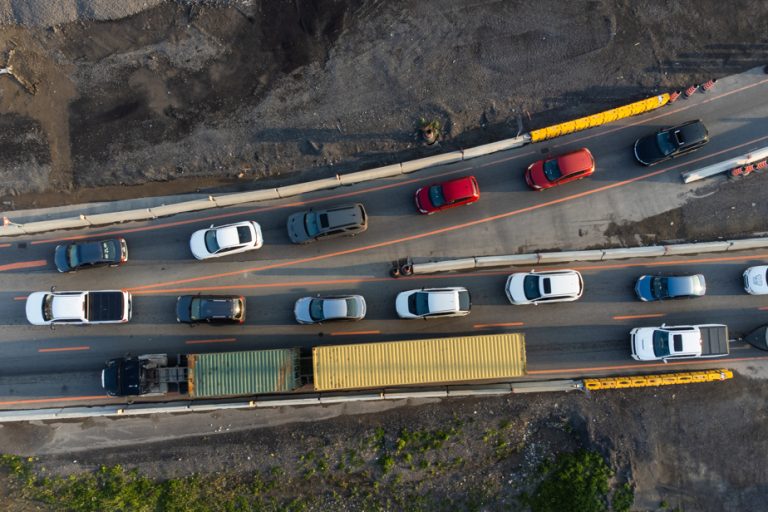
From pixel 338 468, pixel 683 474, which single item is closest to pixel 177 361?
pixel 338 468

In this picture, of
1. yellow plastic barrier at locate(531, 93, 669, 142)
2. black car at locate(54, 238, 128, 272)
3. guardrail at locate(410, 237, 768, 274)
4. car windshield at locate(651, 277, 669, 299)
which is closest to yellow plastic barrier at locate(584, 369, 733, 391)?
car windshield at locate(651, 277, 669, 299)

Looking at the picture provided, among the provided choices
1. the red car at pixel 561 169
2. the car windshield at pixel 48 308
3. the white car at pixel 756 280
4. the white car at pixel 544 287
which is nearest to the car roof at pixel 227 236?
the car windshield at pixel 48 308

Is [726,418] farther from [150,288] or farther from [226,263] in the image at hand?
[150,288]

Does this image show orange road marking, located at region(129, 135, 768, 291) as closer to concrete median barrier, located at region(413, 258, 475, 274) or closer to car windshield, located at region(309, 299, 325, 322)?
concrete median barrier, located at region(413, 258, 475, 274)

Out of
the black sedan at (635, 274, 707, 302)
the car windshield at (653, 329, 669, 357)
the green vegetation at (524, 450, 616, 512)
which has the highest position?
the black sedan at (635, 274, 707, 302)

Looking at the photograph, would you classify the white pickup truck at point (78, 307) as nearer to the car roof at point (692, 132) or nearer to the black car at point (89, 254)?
the black car at point (89, 254)

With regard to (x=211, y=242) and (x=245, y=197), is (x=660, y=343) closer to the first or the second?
(x=245, y=197)
